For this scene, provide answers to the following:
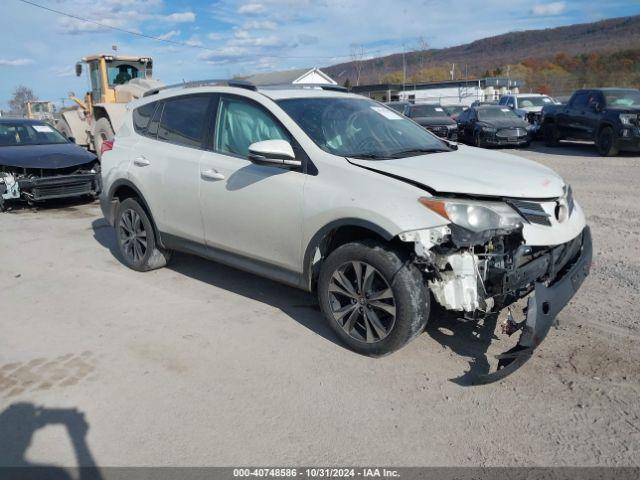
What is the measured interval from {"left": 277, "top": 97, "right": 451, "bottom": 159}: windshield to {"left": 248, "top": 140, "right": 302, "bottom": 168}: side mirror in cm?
24

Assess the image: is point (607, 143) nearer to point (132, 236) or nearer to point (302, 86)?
point (302, 86)

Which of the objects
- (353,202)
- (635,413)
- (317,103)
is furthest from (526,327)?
(317,103)

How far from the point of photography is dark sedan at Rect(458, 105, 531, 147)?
17094 mm

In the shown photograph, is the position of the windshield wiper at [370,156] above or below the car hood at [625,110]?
above

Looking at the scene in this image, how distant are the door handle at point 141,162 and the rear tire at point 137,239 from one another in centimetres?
43

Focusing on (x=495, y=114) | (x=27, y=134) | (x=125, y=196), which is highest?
(x=27, y=134)

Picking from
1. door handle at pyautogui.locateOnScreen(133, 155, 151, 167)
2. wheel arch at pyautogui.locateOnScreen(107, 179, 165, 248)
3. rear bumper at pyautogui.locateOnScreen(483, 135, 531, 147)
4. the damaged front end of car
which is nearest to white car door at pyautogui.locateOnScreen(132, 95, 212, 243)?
door handle at pyautogui.locateOnScreen(133, 155, 151, 167)

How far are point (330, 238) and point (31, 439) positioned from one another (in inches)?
90.1

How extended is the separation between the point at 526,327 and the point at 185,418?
82.6 inches

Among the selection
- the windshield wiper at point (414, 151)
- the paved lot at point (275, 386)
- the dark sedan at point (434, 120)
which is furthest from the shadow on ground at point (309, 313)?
the dark sedan at point (434, 120)

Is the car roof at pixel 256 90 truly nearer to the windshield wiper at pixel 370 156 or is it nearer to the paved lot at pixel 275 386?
the windshield wiper at pixel 370 156

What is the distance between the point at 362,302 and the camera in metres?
3.88

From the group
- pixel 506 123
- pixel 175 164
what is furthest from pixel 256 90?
pixel 506 123

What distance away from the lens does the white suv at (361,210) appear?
3553mm
